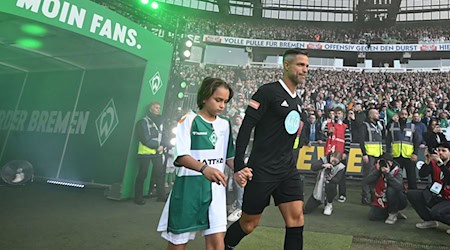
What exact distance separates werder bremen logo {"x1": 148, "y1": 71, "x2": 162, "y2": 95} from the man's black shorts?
14.8ft

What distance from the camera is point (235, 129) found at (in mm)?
6504

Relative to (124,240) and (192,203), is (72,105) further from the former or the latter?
(192,203)

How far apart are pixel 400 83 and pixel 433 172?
65.8 feet

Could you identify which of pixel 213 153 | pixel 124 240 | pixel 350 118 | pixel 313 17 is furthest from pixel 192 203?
pixel 313 17

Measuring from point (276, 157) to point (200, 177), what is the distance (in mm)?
724

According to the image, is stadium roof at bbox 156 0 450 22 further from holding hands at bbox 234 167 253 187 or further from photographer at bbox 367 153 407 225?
holding hands at bbox 234 167 253 187

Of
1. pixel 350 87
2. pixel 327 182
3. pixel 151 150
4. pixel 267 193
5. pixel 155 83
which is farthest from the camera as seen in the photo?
pixel 350 87

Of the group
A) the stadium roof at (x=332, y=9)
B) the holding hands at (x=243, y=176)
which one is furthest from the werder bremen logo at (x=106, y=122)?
the stadium roof at (x=332, y=9)

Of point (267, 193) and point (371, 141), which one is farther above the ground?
point (371, 141)

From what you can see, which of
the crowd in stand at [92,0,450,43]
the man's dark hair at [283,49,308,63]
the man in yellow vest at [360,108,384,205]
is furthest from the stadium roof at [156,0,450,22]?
the man's dark hair at [283,49,308,63]

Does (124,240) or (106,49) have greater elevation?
(106,49)

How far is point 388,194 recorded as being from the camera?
4.77 m

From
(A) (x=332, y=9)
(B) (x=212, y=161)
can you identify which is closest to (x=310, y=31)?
(A) (x=332, y=9)

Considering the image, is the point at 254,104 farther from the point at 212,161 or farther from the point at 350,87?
the point at 350,87
